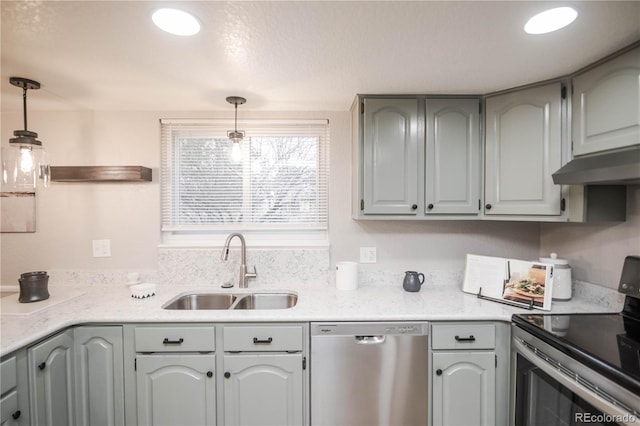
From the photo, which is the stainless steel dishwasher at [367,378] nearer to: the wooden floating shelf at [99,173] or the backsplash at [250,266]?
the backsplash at [250,266]

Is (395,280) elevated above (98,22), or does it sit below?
below

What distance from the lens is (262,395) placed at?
154 cm

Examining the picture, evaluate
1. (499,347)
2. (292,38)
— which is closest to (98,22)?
(292,38)

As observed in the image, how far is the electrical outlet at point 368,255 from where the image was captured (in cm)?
219

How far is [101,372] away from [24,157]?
1288mm

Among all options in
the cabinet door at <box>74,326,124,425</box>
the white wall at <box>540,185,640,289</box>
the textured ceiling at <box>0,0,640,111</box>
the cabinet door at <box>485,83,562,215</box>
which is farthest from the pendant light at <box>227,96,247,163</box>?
the white wall at <box>540,185,640,289</box>

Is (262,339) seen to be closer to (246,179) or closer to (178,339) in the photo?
(178,339)

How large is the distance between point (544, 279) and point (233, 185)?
7.02 feet

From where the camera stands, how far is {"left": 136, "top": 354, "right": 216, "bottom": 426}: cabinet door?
1.54 metres

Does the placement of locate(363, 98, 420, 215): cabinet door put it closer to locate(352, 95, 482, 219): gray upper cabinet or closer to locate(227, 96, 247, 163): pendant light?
locate(352, 95, 482, 219): gray upper cabinet

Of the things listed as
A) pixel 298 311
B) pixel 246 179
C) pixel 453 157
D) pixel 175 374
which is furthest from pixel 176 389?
pixel 453 157

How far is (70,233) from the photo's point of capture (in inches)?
84.7

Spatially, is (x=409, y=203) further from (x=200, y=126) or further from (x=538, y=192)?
(x=200, y=126)

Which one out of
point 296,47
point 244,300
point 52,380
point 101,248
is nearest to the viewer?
point 296,47
